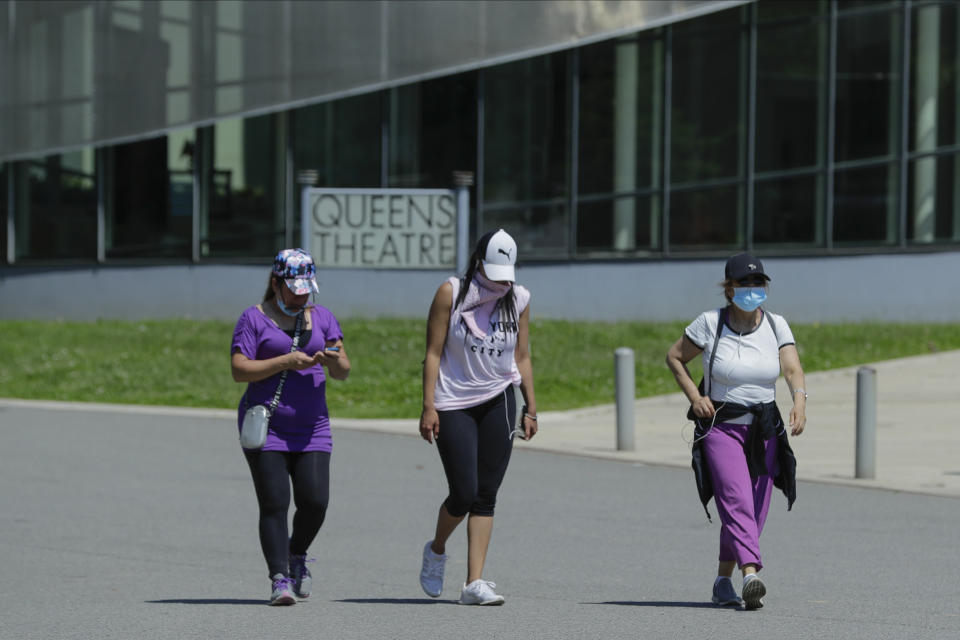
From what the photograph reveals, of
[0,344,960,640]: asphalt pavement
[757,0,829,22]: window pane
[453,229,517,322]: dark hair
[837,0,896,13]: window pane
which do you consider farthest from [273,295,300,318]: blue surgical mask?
[837,0,896,13]: window pane

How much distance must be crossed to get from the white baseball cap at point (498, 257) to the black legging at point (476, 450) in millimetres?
594

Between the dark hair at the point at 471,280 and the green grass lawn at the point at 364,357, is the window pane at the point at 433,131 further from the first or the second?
the dark hair at the point at 471,280

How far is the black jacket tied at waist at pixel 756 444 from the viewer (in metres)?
7.56

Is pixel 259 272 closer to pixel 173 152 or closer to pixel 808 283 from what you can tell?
pixel 173 152

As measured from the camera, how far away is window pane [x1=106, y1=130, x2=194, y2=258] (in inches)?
1184

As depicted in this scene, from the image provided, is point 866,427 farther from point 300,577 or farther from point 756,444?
point 300,577

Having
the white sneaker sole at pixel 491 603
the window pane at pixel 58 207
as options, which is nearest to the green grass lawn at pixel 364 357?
the window pane at pixel 58 207

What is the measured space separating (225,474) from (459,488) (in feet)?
20.5

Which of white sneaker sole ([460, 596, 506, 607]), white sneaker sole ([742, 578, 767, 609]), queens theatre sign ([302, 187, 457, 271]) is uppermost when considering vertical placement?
queens theatre sign ([302, 187, 457, 271])

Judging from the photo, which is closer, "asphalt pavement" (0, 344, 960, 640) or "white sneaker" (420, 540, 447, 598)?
"asphalt pavement" (0, 344, 960, 640)

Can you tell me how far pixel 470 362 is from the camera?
24.9 feet

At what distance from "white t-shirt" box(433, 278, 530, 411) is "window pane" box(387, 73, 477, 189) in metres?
21.5

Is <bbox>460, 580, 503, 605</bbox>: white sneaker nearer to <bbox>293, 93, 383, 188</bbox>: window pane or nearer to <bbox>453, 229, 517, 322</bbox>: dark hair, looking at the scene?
<bbox>453, 229, 517, 322</bbox>: dark hair

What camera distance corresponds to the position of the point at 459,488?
7621 millimetres
